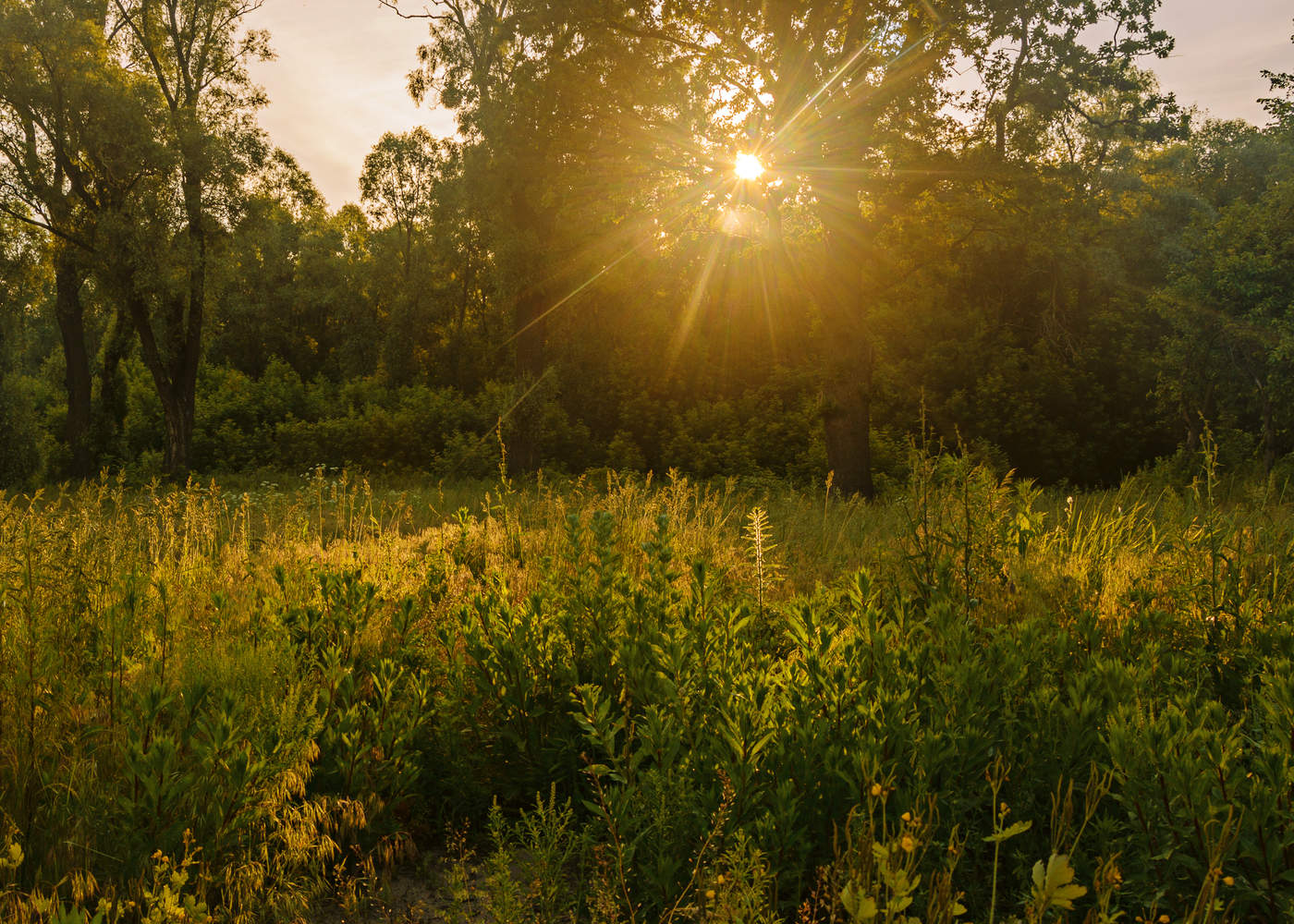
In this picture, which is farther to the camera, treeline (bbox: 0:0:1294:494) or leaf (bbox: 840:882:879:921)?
treeline (bbox: 0:0:1294:494)

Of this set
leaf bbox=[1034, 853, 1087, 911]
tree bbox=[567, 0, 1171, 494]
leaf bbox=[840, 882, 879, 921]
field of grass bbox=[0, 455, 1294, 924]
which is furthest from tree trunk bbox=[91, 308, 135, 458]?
leaf bbox=[1034, 853, 1087, 911]

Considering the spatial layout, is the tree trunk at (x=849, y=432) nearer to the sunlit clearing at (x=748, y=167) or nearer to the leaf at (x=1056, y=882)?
the sunlit clearing at (x=748, y=167)

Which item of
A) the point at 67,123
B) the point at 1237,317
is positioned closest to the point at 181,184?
the point at 67,123

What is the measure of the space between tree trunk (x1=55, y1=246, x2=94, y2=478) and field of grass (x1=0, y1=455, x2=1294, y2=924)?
2069cm

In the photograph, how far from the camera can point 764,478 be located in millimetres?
15922

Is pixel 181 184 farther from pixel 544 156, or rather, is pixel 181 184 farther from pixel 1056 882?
pixel 1056 882

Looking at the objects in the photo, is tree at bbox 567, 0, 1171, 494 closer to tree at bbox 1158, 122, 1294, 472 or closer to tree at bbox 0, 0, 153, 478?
tree at bbox 1158, 122, 1294, 472

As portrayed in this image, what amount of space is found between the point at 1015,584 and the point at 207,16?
23.1m

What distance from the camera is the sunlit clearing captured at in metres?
12.4

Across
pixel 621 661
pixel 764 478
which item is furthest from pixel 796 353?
pixel 621 661

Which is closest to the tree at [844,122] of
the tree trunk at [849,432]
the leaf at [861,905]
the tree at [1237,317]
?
the tree trunk at [849,432]

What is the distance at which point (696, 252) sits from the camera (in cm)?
2331

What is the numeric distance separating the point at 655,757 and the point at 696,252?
2220 centimetres

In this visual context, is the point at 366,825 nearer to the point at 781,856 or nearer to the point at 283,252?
the point at 781,856
